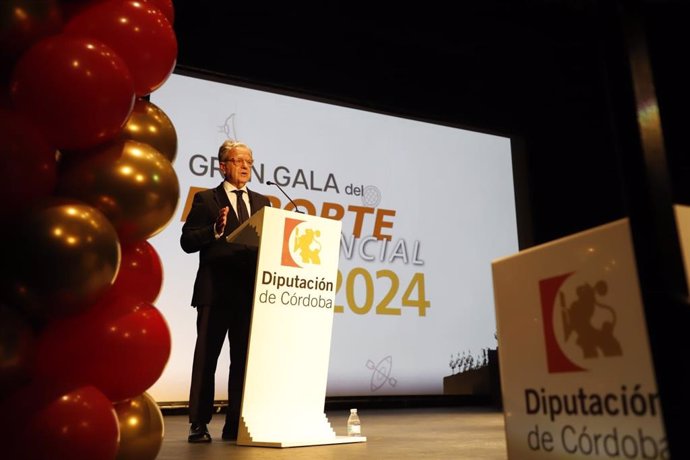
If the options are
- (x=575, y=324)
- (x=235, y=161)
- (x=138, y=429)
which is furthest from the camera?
(x=235, y=161)

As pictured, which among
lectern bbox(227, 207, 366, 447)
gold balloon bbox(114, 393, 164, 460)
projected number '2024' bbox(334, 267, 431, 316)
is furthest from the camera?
projected number '2024' bbox(334, 267, 431, 316)

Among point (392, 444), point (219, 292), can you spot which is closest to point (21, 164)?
point (219, 292)

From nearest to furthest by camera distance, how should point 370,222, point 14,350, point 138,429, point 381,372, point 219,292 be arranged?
point 14,350 < point 138,429 < point 219,292 < point 381,372 < point 370,222

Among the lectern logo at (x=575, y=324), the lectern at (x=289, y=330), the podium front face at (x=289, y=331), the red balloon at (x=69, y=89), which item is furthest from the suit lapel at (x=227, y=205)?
the lectern logo at (x=575, y=324)

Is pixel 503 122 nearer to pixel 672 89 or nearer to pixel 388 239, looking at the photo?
pixel 672 89

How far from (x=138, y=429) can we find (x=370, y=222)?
3.45 metres

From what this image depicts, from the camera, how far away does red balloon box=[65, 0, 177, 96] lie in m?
1.37

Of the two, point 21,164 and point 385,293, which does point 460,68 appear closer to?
point 385,293

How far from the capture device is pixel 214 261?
2623mm

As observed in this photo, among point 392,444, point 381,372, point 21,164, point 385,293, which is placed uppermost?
point 385,293

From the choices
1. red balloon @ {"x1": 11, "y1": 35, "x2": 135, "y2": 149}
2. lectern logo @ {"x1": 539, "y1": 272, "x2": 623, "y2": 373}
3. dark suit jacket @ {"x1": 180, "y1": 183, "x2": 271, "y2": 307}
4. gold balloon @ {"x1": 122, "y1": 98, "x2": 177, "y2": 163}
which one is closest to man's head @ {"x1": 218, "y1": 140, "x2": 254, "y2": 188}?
dark suit jacket @ {"x1": 180, "y1": 183, "x2": 271, "y2": 307}

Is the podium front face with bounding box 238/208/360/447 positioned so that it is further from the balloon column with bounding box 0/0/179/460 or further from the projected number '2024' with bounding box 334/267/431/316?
the projected number '2024' with bounding box 334/267/431/316

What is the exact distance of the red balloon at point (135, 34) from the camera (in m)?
1.37

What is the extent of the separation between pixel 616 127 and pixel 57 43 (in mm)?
1146
